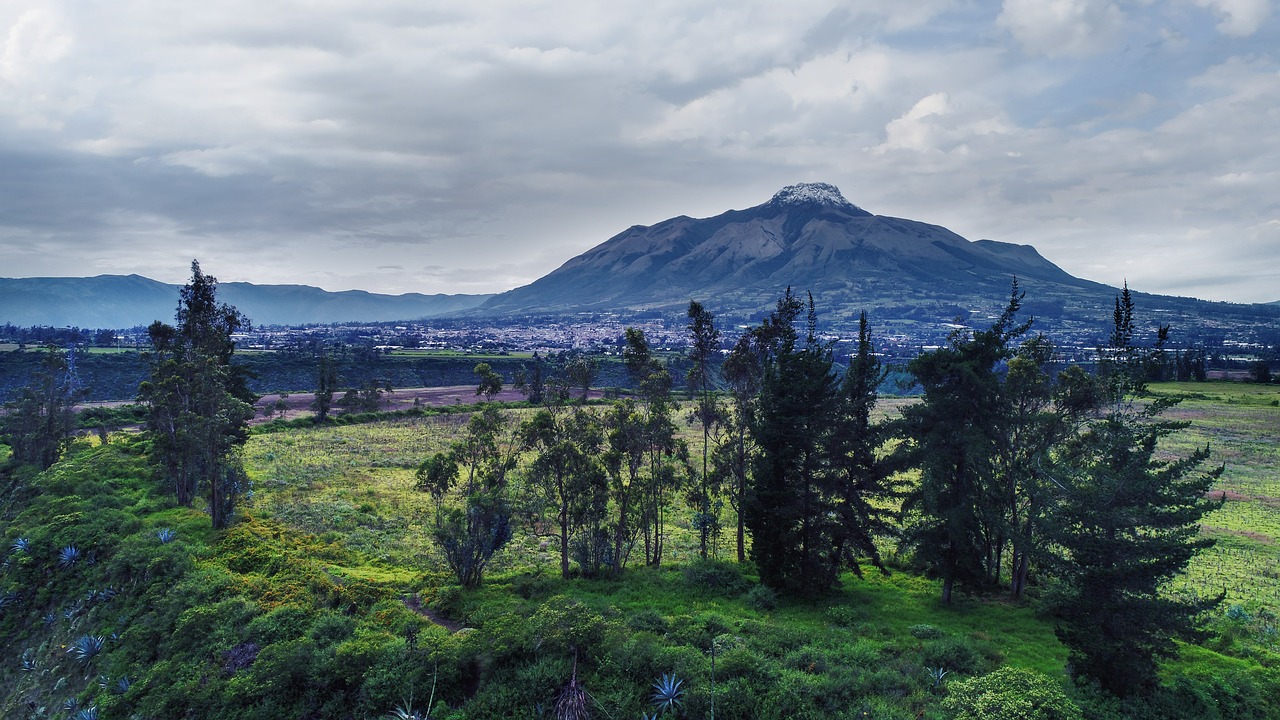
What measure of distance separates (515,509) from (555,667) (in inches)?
373

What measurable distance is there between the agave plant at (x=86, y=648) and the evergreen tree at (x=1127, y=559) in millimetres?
31380

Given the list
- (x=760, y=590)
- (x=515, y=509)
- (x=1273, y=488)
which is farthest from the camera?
(x=1273, y=488)

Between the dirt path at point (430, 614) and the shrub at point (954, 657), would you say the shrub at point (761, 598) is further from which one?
the dirt path at point (430, 614)

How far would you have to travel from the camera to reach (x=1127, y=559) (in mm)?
15883

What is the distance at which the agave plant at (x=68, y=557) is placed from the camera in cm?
2483

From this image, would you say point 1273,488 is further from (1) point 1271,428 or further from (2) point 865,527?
(2) point 865,527

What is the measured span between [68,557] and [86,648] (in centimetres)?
742

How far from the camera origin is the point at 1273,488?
47.1 metres

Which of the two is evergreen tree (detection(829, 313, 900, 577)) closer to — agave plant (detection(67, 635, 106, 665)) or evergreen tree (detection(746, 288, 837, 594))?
evergreen tree (detection(746, 288, 837, 594))

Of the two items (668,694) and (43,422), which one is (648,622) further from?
(43,422)

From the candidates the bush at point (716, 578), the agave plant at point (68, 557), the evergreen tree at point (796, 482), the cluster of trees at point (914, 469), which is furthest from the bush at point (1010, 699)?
the agave plant at point (68, 557)

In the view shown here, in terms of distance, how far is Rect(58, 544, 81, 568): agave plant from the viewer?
81.5 ft

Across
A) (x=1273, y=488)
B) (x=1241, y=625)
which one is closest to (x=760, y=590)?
(x=1241, y=625)

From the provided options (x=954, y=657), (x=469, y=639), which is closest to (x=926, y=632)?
(x=954, y=657)
